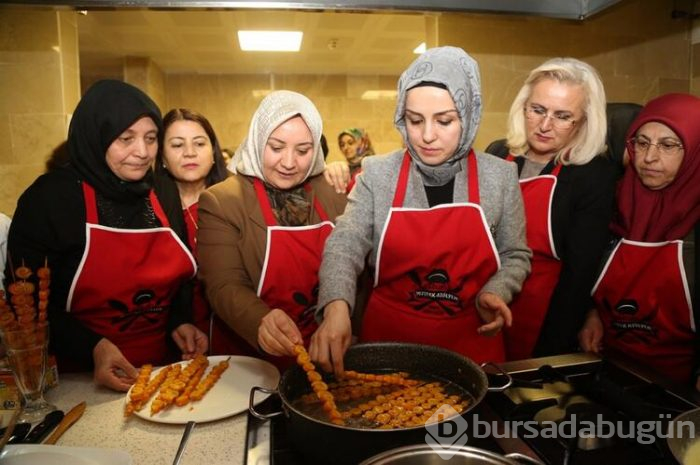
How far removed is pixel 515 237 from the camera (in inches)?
61.0

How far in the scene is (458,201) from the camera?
1.50 m

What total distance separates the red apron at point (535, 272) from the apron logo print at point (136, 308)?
1.25 meters

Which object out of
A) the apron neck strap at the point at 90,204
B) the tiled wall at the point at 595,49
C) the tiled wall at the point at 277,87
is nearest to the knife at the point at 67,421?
the apron neck strap at the point at 90,204

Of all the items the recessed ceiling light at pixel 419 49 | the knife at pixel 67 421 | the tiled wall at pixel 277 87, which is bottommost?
the knife at pixel 67 421

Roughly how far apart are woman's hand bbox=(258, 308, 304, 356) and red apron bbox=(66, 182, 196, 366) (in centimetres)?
56

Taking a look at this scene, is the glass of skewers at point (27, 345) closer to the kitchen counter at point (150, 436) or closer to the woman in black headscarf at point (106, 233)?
the kitchen counter at point (150, 436)

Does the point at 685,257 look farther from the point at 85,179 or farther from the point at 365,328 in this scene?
the point at 85,179

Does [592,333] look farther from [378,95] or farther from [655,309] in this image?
[378,95]

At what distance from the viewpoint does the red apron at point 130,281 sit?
5.02 ft

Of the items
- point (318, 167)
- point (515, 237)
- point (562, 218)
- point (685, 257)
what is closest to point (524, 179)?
point (562, 218)

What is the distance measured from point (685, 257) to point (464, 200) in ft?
2.42

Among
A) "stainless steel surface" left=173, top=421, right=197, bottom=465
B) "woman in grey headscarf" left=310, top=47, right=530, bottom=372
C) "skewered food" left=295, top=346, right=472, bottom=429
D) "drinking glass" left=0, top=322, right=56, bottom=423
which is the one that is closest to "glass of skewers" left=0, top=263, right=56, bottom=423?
"drinking glass" left=0, top=322, right=56, bottom=423

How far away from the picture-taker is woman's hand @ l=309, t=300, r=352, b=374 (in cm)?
112

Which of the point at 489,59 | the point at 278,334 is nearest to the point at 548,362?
the point at 278,334
